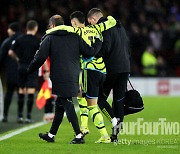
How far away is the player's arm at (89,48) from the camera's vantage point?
11.9 metres

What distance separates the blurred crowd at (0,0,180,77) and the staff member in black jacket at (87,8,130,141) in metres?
15.7

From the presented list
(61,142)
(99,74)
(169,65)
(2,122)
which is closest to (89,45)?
(99,74)

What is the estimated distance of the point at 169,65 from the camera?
3012 cm

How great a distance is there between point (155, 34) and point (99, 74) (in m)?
19.0

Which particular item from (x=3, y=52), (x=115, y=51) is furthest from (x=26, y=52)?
(x=115, y=51)

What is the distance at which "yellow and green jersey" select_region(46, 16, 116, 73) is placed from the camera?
11930 millimetres

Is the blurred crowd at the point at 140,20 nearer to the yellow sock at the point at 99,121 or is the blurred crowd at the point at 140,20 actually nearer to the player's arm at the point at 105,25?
the player's arm at the point at 105,25

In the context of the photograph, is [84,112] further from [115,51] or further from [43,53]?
[43,53]

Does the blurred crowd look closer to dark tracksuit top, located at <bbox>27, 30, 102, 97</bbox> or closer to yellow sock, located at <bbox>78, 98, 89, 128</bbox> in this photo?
yellow sock, located at <bbox>78, 98, 89, 128</bbox>

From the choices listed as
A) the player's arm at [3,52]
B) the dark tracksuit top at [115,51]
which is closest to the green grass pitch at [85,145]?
the dark tracksuit top at [115,51]

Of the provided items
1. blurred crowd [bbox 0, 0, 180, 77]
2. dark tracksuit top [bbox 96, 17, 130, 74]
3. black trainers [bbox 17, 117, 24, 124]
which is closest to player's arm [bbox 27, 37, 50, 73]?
dark tracksuit top [bbox 96, 17, 130, 74]

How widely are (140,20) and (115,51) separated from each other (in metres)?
18.9

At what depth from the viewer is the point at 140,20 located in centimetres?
3138

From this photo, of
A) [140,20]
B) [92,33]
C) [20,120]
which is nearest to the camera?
[92,33]
